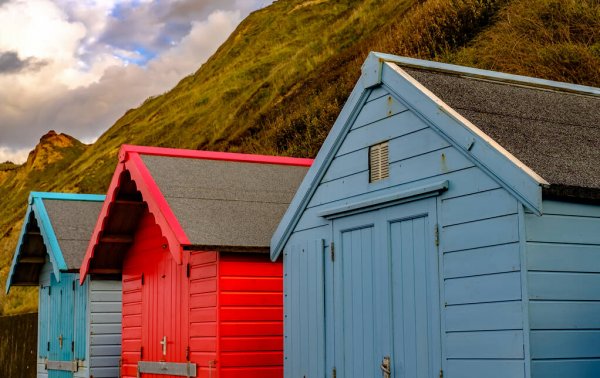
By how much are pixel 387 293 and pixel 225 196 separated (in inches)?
186

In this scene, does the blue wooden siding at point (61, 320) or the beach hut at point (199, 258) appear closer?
the beach hut at point (199, 258)

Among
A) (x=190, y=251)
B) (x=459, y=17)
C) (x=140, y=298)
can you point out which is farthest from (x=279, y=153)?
(x=190, y=251)

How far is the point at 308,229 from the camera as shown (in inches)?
385

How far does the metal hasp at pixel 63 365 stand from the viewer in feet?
55.2

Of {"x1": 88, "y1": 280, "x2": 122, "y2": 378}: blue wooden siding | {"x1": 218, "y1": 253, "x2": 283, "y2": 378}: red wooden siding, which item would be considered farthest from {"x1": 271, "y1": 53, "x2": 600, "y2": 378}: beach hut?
{"x1": 88, "y1": 280, "x2": 122, "y2": 378}: blue wooden siding

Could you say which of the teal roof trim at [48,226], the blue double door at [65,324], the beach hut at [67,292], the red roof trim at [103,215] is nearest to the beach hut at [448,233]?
the red roof trim at [103,215]

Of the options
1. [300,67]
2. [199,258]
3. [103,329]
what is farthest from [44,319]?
[300,67]

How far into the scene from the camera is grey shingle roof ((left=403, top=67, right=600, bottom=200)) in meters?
6.98

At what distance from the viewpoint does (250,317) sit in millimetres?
11641

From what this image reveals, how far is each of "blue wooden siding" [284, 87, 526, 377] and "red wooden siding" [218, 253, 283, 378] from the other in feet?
8.48

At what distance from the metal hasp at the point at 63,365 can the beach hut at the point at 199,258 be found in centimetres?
244

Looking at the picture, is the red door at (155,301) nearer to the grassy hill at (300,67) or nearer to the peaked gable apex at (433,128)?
the peaked gable apex at (433,128)

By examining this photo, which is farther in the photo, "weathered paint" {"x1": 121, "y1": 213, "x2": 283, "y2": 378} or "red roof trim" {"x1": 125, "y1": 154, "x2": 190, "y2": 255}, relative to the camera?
"weathered paint" {"x1": 121, "y1": 213, "x2": 283, "y2": 378}

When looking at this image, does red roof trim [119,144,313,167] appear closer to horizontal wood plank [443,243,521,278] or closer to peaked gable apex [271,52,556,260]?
peaked gable apex [271,52,556,260]
